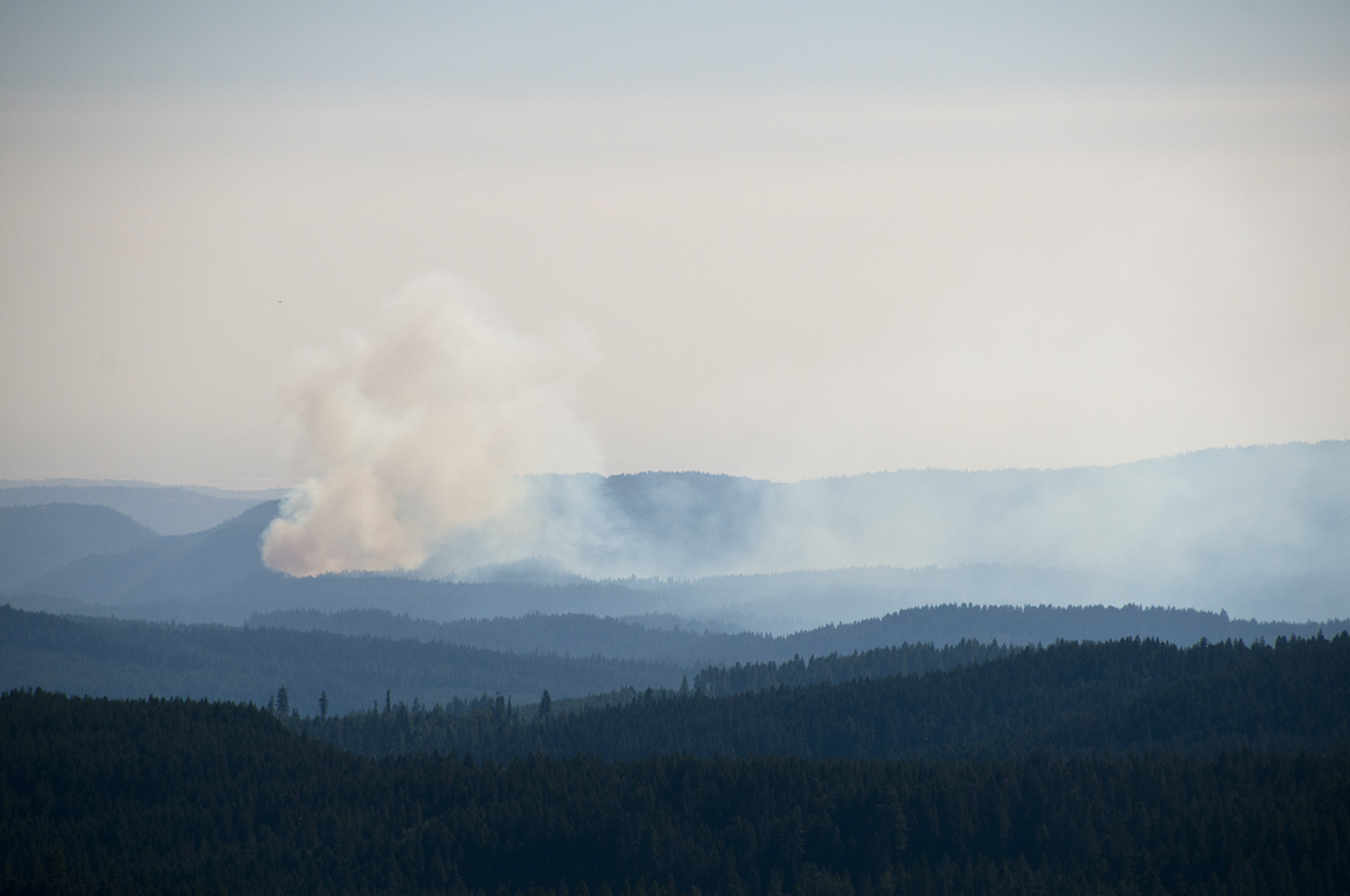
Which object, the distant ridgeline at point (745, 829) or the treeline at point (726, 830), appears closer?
the treeline at point (726, 830)

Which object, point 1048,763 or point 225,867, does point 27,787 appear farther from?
point 1048,763

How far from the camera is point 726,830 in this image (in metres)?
185

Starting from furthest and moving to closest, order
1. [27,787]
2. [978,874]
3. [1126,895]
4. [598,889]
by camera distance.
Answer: [27,787] → [598,889] → [978,874] → [1126,895]

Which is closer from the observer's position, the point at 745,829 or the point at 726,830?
the point at 745,829

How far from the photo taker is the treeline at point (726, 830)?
523 feet

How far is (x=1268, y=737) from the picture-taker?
7726 inches

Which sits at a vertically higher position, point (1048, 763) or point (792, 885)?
point (1048, 763)

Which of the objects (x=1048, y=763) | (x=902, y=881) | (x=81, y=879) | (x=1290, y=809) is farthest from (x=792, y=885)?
(x=81, y=879)

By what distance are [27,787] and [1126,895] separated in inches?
5223

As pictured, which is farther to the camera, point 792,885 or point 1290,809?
point 792,885

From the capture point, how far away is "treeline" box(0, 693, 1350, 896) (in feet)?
523

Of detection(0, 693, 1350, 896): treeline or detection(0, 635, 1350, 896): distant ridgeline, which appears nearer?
detection(0, 693, 1350, 896): treeline

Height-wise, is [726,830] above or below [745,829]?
below

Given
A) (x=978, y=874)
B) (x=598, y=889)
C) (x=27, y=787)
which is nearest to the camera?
(x=978, y=874)
